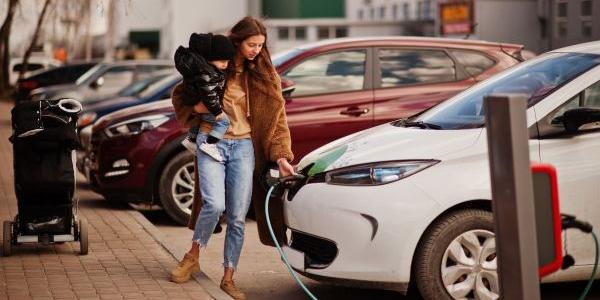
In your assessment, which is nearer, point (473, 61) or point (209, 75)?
point (209, 75)

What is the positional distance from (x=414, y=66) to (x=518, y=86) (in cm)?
384

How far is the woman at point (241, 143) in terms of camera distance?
6996 mm

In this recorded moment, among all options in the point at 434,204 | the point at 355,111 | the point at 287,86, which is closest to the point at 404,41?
the point at 355,111

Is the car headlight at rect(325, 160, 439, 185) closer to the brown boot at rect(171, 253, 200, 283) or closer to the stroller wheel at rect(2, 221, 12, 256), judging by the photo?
the brown boot at rect(171, 253, 200, 283)

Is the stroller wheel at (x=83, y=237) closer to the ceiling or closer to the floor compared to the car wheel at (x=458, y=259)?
closer to the floor

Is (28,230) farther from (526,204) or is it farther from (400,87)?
(526,204)

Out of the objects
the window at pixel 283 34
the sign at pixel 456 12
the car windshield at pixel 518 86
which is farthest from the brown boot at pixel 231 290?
the window at pixel 283 34

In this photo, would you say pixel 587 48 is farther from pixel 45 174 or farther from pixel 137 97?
pixel 137 97

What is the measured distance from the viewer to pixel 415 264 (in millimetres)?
6395

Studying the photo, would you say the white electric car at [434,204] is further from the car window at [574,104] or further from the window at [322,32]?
the window at [322,32]

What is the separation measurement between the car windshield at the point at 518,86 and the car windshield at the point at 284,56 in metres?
3.29

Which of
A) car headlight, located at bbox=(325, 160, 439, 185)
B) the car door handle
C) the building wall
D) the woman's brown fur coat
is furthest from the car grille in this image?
the building wall

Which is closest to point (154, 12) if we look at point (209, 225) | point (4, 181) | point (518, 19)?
point (518, 19)

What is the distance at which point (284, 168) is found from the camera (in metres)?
6.91
